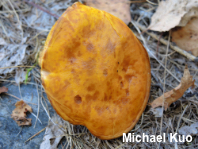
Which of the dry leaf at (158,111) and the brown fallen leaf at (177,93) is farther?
the dry leaf at (158,111)

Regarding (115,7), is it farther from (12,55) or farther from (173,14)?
(12,55)

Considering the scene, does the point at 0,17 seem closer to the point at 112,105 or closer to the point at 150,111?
the point at 112,105

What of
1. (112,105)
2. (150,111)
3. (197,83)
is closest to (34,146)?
(112,105)


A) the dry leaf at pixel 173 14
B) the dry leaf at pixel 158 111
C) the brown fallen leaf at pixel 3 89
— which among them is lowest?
the dry leaf at pixel 158 111

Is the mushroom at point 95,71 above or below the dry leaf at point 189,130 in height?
above

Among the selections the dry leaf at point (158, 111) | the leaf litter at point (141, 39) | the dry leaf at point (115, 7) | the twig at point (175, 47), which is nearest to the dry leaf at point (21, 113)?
the leaf litter at point (141, 39)

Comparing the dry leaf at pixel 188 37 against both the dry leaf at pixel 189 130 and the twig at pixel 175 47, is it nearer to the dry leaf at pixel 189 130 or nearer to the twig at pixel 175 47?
the twig at pixel 175 47
